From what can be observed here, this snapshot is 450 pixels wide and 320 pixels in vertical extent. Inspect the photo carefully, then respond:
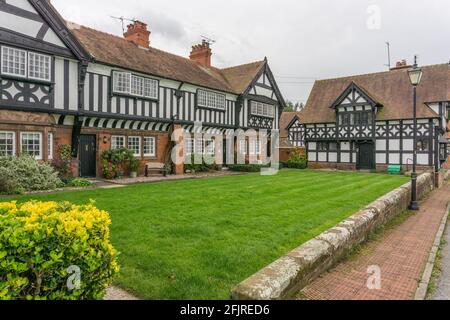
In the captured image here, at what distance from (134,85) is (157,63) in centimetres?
299

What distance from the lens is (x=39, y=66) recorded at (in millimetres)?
12219

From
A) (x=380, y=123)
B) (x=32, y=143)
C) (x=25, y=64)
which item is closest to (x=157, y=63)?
(x=25, y=64)

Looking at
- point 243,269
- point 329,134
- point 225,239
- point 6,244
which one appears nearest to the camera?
point 6,244

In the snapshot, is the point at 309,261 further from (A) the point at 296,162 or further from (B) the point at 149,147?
(A) the point at 296,162

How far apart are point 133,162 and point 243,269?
12388 millimetres

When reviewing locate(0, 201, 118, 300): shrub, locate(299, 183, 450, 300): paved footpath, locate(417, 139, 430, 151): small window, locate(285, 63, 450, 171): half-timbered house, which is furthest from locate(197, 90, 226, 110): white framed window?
locate(0, 201, 118, 300): shrub

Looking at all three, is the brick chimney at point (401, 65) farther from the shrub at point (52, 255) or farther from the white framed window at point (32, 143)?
the shrub at point (52, 255)

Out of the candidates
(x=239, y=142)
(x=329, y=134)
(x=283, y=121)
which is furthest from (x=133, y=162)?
(x=283, y=121)

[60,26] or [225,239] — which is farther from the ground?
[60,26]

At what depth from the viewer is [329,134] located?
2861cm

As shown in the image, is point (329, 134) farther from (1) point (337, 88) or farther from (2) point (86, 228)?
(2) point (86, 228)

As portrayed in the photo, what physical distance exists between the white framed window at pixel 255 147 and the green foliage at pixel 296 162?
3788 millimetres

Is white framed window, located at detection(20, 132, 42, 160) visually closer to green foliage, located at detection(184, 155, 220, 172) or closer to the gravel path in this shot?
green foliage, located at detection(184, 155, 220, 172)

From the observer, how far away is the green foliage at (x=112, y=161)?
49.0ft
